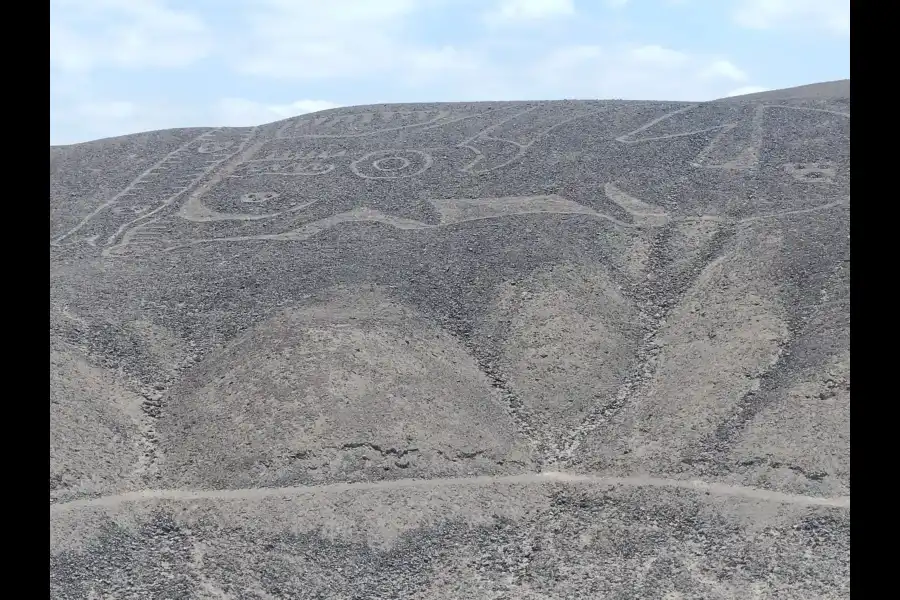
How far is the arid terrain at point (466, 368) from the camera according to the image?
→ 10.5m

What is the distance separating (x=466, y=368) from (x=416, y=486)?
3057 millimetres

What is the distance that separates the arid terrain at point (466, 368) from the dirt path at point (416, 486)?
0.15 ft

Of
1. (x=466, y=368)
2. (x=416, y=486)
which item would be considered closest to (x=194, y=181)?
(x=466, y=368)

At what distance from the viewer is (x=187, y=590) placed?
1007 centimetres

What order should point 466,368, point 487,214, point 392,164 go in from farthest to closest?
1. point 392,164
2. point 487,214
3. point 466,368

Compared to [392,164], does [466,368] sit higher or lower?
lower

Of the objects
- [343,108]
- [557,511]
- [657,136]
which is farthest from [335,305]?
[343,108]

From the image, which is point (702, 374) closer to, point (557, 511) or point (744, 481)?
point (744, 481)

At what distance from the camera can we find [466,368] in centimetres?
1453

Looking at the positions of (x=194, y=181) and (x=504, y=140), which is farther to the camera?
(x=504, y=140)

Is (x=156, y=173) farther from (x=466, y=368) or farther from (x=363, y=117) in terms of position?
(x=466, y=368)

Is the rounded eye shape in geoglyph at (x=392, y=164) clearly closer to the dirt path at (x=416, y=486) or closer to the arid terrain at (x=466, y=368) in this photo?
the arid terrain at (x=466, y=368)

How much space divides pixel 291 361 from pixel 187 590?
479 cm

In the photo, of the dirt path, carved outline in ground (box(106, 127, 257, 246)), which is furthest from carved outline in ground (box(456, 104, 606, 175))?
the dirt path
